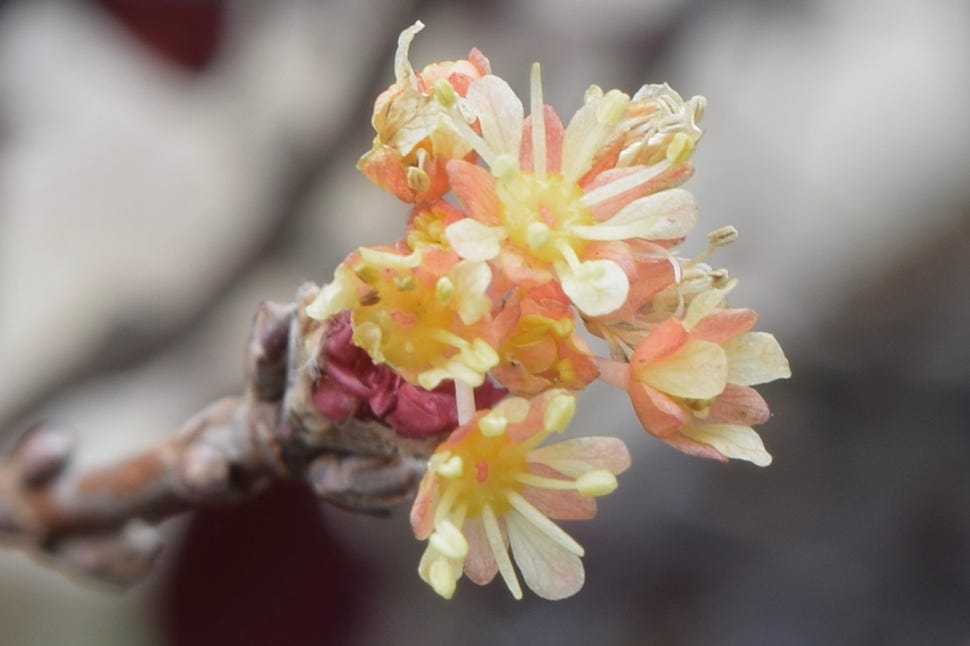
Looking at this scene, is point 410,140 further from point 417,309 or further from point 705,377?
point 705,377

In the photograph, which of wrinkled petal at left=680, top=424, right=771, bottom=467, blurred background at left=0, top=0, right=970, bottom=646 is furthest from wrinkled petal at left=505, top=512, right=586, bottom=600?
blurred background at left=0, top=0, right=970, bottom=646

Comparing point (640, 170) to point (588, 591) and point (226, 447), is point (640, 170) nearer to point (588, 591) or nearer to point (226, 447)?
point (226, 447)

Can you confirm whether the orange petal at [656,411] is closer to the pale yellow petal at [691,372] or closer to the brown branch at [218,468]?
→ the pale yellow petal at [691,372]

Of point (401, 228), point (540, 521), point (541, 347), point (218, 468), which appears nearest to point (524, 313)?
point (541, 347)

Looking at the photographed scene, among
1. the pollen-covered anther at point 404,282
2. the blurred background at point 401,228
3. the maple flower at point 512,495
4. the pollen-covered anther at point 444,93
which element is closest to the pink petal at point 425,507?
the maple flower at point 512,495

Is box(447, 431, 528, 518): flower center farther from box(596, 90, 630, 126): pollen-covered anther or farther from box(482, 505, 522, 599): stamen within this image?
box(596, 90, 630, 126): pollen-covered anther

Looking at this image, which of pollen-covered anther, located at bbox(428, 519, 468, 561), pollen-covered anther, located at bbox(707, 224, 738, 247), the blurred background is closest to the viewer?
pollen-covered anther, located at bbox(428, 519, 468, 561)
